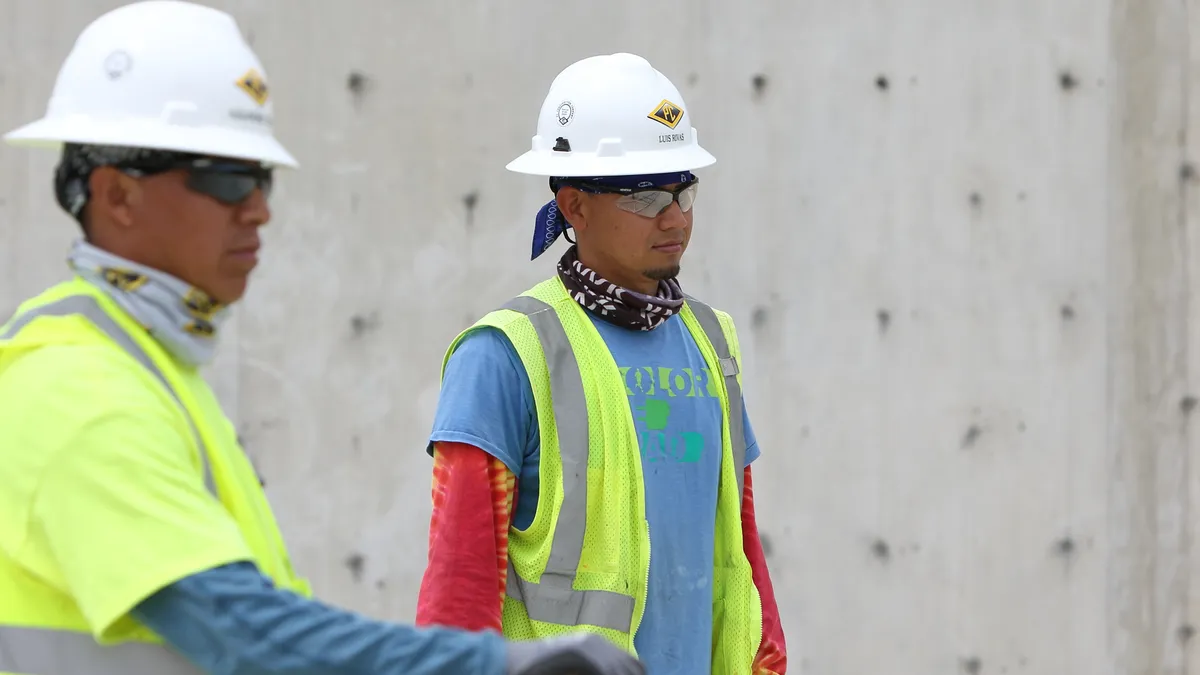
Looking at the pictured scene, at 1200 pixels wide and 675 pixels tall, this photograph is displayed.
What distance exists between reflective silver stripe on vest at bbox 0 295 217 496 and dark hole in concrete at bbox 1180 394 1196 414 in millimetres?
3965

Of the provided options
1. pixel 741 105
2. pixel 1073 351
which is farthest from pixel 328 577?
pixel 1073 351

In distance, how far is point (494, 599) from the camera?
2.67 m

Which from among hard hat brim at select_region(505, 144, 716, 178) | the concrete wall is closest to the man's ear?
hard hat brim at select_region(505, 144, 716, 178)

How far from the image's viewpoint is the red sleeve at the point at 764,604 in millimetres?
3010

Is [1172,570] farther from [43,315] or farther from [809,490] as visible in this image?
[43,315]

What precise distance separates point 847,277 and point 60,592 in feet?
11.4

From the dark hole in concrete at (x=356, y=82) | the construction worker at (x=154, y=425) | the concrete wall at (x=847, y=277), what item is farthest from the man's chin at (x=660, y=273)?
the dark hole in concrete at (x=356, y=82)

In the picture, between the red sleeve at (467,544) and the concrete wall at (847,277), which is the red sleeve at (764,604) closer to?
the red sleeve at (467,544)

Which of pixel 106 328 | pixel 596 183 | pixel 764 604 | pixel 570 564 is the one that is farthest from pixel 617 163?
pixel 106 328

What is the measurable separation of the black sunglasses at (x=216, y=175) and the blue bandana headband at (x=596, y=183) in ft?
3.94

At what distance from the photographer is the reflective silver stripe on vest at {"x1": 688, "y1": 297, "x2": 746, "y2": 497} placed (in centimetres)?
301

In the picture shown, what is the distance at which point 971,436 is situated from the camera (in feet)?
15.9

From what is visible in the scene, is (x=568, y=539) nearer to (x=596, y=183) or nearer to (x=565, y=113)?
(x=596, y=183)

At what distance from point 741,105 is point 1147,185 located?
1.36 metres
